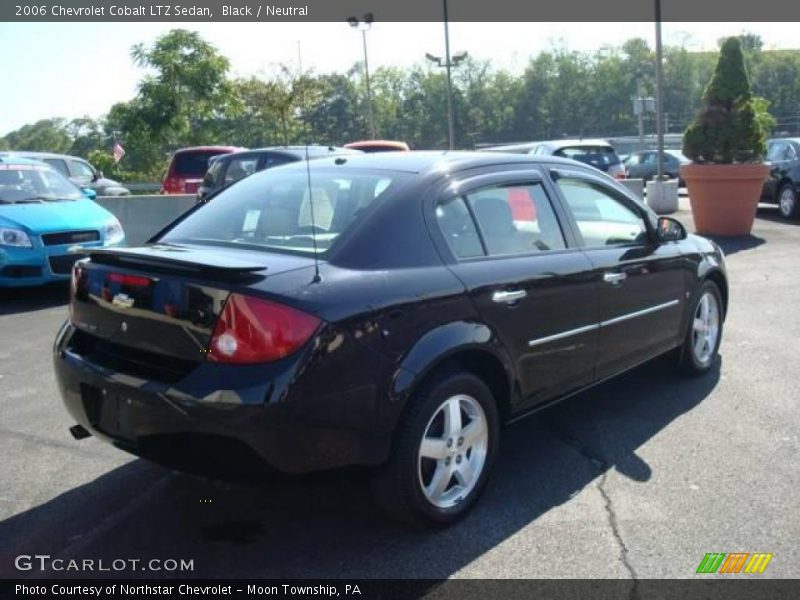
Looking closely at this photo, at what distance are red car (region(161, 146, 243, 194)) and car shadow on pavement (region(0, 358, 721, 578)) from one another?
491 inches

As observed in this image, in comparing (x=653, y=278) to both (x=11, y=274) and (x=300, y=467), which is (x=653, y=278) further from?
(x=11, y=274)

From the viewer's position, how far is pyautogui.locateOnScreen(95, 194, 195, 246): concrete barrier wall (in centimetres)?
1238

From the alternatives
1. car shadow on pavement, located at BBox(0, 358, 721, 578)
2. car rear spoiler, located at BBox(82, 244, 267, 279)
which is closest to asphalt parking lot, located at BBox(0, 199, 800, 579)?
car shadow on pavement, located at BBox(0, 358, 721, 578)

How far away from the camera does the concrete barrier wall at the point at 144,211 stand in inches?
487

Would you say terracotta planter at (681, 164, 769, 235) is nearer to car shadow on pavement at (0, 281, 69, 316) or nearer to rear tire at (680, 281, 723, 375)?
rear tire at (680, 281, 723, 375)

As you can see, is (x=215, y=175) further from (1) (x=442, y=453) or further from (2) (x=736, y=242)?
(1) (x=442, y=453)

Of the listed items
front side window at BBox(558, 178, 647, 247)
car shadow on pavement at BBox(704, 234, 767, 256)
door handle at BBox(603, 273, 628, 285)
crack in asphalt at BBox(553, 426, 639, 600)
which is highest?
front side window at BBox(558, 178, 647, 247)

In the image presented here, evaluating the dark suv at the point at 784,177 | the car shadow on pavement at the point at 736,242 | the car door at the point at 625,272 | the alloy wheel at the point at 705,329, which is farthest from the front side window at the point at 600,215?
the dark suv at the point at 784,177

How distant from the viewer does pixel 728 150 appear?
39.7 feet

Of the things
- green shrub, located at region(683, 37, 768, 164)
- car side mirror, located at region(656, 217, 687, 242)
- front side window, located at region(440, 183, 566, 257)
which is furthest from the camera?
green shrub, located at region(683, 37, 768, 164)

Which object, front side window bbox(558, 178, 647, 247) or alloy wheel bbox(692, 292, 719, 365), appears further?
alloy wheel bbox(692, 292, 719, 365)

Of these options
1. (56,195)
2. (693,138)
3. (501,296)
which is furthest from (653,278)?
(693,138)

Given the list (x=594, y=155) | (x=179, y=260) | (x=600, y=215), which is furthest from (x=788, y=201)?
(x=179, y=260)

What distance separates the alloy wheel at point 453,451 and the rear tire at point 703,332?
240cm
